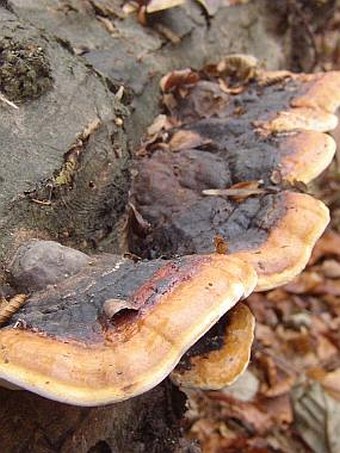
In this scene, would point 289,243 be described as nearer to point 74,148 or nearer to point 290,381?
point 74,148

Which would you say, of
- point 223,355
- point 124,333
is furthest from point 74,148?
point 223,355

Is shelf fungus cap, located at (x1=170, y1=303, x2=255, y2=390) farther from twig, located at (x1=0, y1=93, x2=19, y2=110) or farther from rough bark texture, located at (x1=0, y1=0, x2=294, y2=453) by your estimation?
twig, located at (x1=0, y1=93, x2=19, y2=110)

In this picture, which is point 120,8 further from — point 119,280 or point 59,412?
point 59,412

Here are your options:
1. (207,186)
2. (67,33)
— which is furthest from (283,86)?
(67,33)

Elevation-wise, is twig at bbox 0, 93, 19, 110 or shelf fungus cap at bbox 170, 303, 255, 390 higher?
twig at bbox 0, 93, 19, 110

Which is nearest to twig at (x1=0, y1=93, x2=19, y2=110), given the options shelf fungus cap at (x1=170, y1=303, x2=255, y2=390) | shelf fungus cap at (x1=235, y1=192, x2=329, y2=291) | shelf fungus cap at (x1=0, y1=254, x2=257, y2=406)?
shelf fungus cap at (x1=0, y1=254, x2=257, y2=406)

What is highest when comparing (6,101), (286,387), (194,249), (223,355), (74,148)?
(6,101)
